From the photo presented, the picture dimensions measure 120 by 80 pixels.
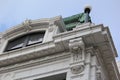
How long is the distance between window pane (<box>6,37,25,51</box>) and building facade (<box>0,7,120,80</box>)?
1.15 m

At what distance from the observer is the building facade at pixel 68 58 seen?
57.1 feet

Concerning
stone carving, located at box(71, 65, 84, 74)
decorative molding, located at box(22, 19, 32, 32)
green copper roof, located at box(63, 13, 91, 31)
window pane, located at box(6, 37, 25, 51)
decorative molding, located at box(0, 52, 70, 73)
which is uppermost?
green copper roof, located at box(63, 13, 91, 31)

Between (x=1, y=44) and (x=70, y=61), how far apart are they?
19.9 feet

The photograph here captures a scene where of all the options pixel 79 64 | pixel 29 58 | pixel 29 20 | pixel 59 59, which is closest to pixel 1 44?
pixel 29 20

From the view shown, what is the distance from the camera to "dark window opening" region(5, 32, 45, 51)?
70.1 ft

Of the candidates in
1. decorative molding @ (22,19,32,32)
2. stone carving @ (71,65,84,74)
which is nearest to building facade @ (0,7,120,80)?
stone carving @ (71,65,84,74)

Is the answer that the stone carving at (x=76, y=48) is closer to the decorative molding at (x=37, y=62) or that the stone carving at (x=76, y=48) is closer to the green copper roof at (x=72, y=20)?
the decorative molding at (x=37, y=62)

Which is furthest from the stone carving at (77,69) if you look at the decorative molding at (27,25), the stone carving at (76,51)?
the decorative molding at (27,25)

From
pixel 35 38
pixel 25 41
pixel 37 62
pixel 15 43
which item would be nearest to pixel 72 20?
pixel 35 38

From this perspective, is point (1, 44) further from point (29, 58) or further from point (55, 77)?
point (55, 77)

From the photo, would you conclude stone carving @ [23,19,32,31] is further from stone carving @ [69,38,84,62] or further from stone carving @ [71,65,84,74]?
stone carving @ [71,65,84,74]

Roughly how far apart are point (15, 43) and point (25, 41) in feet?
2.69

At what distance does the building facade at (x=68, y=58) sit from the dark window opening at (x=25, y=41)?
0.74 metres

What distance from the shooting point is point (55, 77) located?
706 inches
